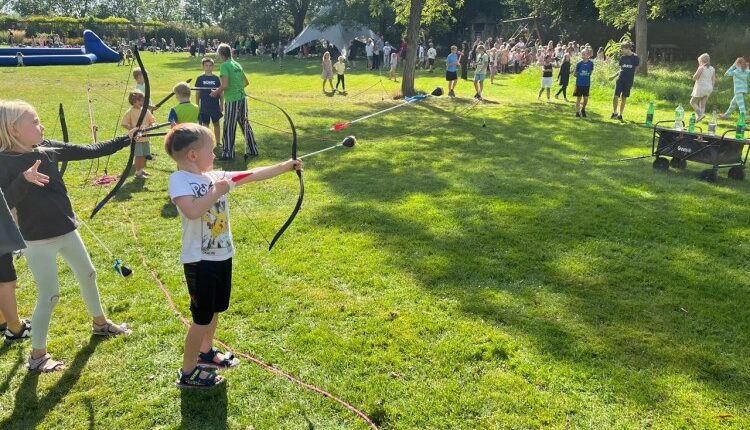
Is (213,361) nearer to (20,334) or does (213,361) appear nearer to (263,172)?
(263,172)

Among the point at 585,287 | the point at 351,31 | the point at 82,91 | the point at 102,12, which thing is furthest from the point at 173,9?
the point at 585,287

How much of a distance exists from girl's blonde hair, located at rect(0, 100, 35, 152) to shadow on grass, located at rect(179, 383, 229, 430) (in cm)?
212

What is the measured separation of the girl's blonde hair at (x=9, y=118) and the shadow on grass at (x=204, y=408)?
6.94 ft

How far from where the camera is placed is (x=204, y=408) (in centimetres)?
376

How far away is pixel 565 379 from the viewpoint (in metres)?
4.09

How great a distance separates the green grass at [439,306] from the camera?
380cm

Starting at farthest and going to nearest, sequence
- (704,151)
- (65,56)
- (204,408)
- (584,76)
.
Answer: (584,76) < (704,151) < (65,56) < (204,408)

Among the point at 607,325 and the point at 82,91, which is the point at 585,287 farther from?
the point at 82,91

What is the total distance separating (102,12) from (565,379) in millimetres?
115207

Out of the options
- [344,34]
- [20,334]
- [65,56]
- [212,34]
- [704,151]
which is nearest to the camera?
[20,334]

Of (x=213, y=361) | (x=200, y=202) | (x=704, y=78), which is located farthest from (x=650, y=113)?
(x=200, y=202)

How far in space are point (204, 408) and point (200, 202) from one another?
1.48 metres

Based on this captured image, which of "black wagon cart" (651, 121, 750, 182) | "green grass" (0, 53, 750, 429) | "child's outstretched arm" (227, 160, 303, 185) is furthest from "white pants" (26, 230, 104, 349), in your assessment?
"black wagon cart" (651, 121, 750, 182)

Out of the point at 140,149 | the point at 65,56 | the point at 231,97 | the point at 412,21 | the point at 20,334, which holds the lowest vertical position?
the point at 20,334
